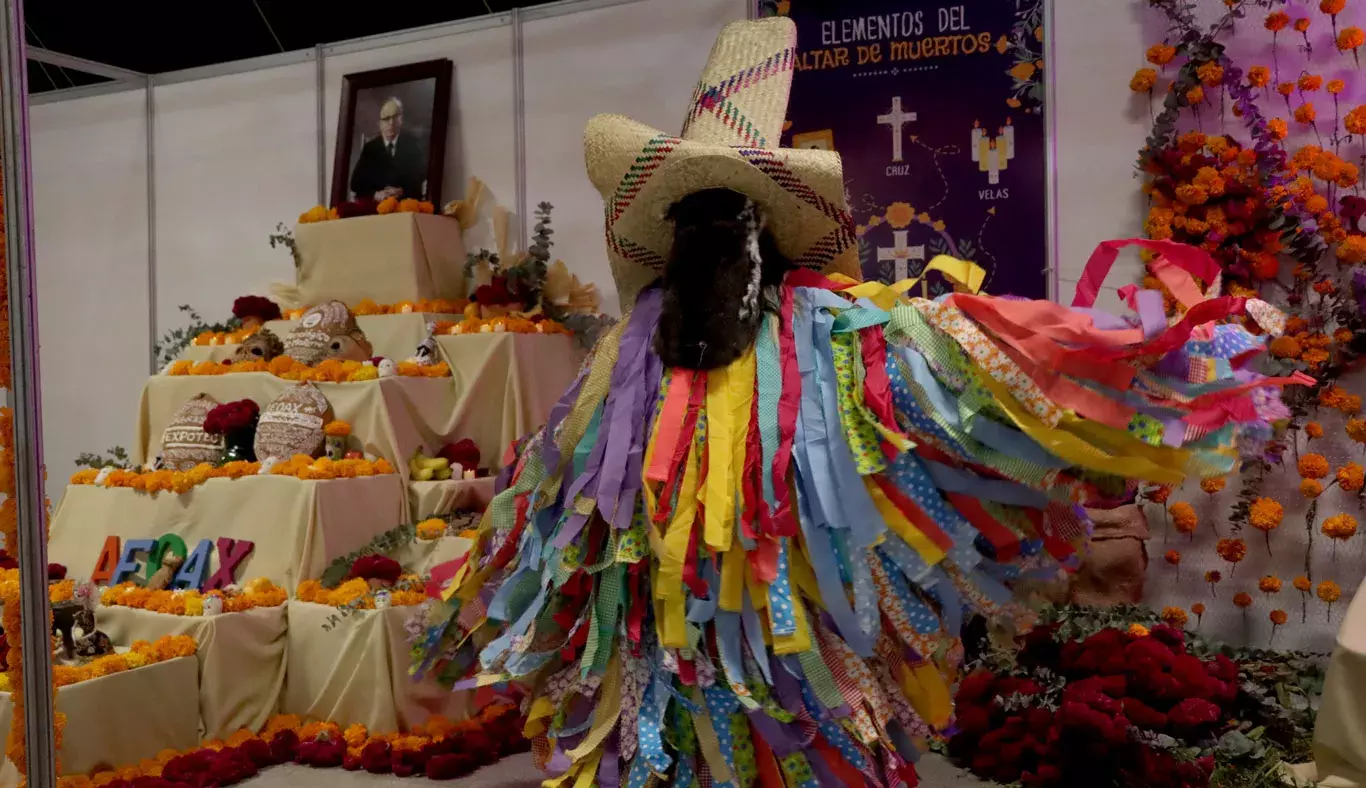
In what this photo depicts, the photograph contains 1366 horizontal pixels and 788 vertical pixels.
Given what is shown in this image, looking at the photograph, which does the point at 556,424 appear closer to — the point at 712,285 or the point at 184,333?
the point at 712,285

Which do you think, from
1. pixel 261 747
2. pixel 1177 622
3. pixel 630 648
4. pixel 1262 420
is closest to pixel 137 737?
pixel 261 747

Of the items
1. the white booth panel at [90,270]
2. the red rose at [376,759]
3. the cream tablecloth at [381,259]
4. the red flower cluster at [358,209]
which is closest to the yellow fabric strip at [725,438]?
the white booth panel at [90,270]

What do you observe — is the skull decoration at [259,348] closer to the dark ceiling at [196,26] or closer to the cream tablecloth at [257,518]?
the cream tablecloth at [257,518]

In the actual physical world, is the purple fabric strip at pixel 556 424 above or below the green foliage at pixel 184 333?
below

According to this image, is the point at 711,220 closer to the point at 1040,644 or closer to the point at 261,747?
the point at 1040,644

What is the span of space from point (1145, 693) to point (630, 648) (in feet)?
3.86

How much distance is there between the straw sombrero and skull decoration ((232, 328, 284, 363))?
6.28 ft

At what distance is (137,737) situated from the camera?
8.43ft

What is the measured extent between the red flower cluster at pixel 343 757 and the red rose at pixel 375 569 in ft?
1.34

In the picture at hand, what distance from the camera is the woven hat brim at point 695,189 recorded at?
1.83m

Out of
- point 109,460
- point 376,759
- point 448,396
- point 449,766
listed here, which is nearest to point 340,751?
point 376,759

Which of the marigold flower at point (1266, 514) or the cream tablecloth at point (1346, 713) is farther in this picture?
the marigold flower at point (1266, 514)

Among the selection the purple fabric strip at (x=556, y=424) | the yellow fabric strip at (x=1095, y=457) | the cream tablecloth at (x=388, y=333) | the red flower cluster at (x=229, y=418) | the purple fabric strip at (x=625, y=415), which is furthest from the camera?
the cream tablecloth at (x=388, y=333)

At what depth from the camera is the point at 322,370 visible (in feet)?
10.9
